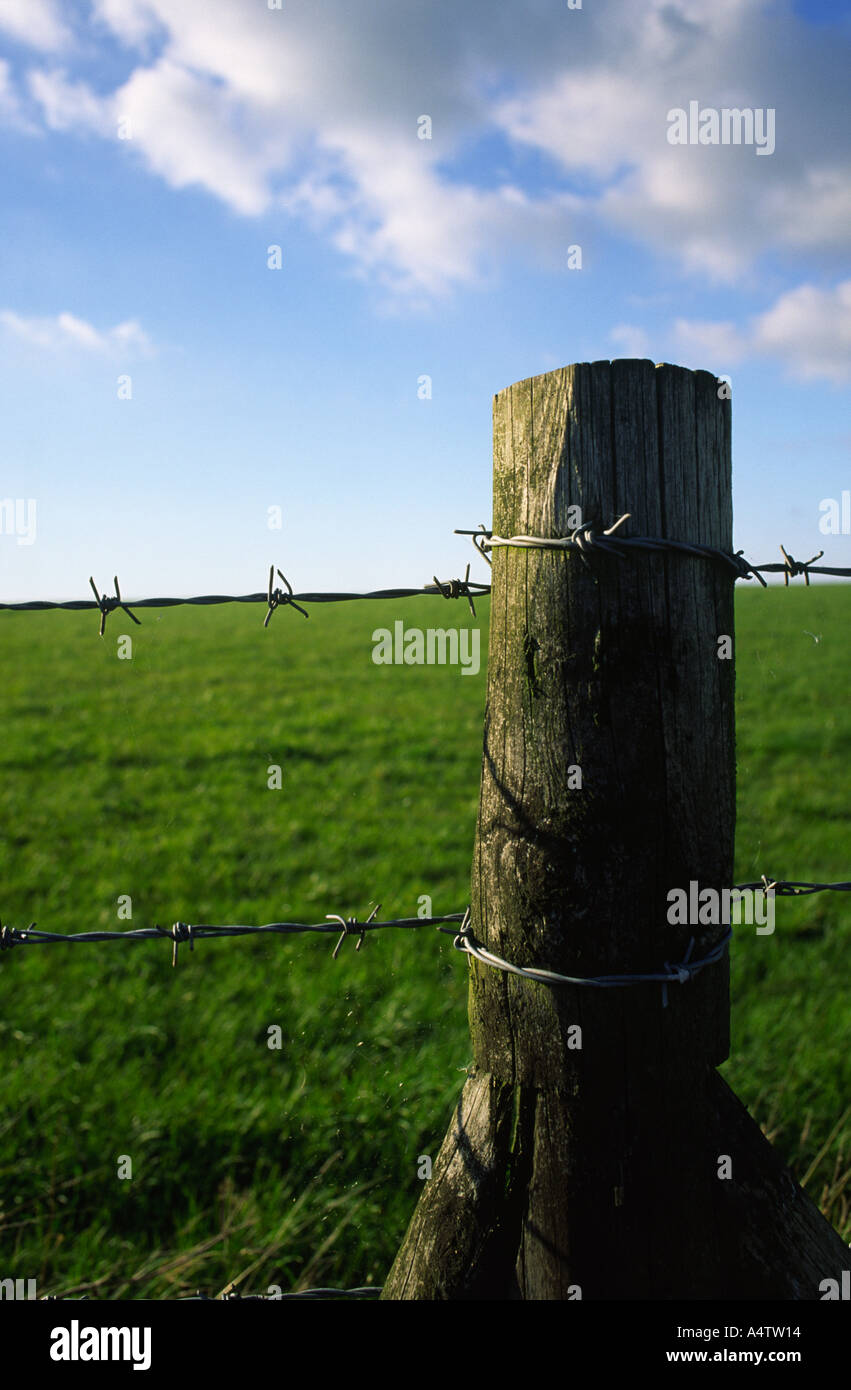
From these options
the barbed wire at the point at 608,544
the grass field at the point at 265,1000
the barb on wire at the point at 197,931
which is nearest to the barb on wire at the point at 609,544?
the barbed wire at the point at 608,544

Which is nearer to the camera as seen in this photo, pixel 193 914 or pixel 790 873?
pixel 193 914

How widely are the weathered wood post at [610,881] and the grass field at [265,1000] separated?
23.5 inches

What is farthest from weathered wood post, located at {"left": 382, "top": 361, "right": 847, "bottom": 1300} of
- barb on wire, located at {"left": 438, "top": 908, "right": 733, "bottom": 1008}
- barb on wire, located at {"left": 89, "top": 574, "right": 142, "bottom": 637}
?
barb on wire, located at {"left": 89, "top": 574, "right": 142, "bottom": 637}

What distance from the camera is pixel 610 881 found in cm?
138

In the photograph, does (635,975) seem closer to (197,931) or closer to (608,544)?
(608,544)

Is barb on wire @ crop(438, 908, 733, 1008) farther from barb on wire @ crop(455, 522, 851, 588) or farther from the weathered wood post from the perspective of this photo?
barb on wire @ crop(455, 522, 851, 588)

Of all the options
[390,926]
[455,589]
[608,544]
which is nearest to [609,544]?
[608,544]

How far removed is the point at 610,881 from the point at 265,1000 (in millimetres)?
2884

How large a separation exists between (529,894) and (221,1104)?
2.29 metres

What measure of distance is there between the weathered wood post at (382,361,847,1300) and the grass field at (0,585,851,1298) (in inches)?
23.5

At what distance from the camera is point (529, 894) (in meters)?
1.41
